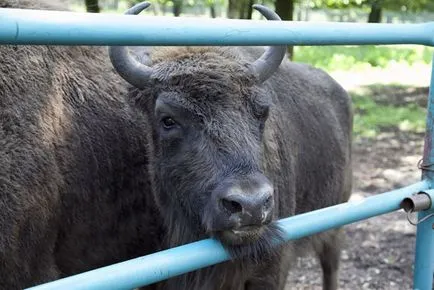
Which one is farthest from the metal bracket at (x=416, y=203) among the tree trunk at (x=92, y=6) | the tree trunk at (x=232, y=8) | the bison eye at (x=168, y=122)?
the tree trunk at (x=232, y=8)

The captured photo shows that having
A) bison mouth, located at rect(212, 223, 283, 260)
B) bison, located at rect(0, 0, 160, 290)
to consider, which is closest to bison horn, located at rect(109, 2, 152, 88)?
bison, located at rect(0, 0, 160, 290)

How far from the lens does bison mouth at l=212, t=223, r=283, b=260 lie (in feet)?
8.67

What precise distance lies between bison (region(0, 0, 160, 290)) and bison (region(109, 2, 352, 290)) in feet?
0.74

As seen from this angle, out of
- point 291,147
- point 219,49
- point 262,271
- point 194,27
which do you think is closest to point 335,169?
point 291,147

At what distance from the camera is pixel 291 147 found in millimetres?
4555

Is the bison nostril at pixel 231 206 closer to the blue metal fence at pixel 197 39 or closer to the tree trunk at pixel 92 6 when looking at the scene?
the blue metal fence at pixel 197 39

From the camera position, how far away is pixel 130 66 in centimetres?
327

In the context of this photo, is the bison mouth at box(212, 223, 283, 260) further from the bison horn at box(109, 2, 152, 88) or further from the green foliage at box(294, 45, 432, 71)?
the green foliage at box(294, 45, 432, 71)

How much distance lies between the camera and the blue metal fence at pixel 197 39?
169cm

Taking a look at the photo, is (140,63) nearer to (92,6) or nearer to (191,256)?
(191,256)

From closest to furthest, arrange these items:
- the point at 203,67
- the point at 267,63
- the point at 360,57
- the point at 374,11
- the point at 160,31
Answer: the point at 160,31, the point at 203,67, the point at 267,63, the point at 360,57, the point at 374,11

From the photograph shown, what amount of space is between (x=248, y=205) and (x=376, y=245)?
4212mm

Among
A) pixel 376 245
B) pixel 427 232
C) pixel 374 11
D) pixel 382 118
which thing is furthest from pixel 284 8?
pixel 374 11

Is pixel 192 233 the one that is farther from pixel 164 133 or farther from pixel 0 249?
pixel 0 249
